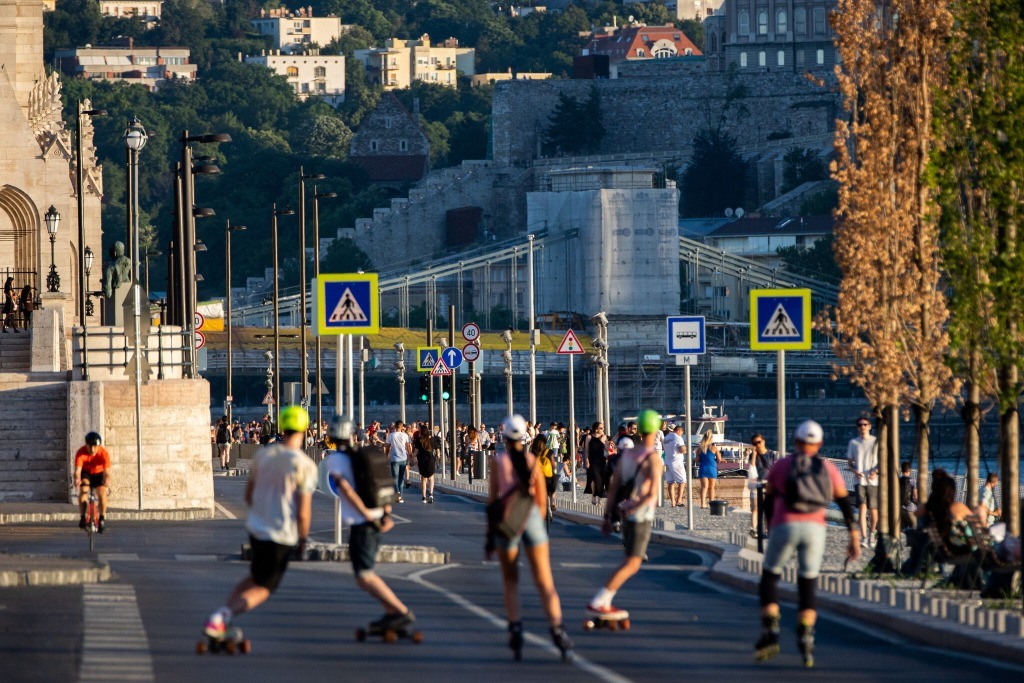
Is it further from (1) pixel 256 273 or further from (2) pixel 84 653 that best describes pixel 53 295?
(1) pixel 256 273

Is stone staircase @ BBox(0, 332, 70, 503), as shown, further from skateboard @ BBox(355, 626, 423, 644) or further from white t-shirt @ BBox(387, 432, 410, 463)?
skateboard @ BBox(355, 626, 423, 644)

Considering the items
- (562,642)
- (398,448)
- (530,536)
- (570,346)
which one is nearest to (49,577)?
(530,536)

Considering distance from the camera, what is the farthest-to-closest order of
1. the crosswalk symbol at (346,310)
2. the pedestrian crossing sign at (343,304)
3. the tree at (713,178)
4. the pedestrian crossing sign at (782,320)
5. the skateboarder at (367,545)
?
the tree at (713,178)
the pedestrian crossing sign at (782,320)
the crosswalk symbol at (346,310)
the pedestrian crossing sign at (343,304)
the skateboarder at (367,545)

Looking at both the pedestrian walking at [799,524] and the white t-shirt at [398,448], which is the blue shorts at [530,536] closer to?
the pedestrian walking at [799,524]

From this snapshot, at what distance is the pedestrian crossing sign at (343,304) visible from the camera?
77.6ft

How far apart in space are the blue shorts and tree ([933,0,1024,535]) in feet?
21.0

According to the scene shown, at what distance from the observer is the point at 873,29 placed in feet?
92.9

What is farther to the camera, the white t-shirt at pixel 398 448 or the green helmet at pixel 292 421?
the white t-shirt at pixel 398 448

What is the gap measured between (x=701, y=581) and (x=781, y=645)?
561 cm

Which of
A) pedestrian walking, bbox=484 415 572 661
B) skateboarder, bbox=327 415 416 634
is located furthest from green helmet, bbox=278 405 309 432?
pedestrian walking, bbox=484 415 572 661

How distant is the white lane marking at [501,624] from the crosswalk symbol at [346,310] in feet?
8.74

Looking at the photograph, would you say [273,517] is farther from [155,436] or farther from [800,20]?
[800,20]

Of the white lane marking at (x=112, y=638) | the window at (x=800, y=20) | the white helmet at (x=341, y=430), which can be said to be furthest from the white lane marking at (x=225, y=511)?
the window at (x=800, y=20)

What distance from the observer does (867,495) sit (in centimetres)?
2762
